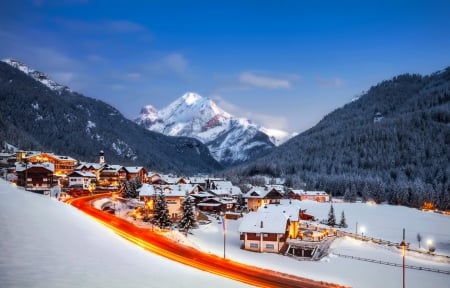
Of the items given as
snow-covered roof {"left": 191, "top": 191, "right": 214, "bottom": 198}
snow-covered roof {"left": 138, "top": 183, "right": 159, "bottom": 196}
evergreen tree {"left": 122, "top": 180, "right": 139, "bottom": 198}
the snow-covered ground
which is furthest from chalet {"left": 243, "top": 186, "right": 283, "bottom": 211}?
the snow-covered ground

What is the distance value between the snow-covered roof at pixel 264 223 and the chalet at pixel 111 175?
89.5 metres

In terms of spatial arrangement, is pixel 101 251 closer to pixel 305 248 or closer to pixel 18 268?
pixel 18 268

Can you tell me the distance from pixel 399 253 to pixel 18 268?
230 ft

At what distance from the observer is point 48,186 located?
106 meters

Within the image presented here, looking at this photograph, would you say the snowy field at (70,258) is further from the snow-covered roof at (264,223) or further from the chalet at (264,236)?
the snow-covered roof at (264,223)

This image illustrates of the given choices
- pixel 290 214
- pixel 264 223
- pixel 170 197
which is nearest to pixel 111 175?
pixel 170 197

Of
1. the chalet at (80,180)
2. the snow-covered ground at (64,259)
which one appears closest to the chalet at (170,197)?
the chalet at (80,180)

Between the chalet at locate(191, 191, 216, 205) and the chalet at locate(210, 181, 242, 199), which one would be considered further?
the chalet at locate(210, 181, 242, 199)

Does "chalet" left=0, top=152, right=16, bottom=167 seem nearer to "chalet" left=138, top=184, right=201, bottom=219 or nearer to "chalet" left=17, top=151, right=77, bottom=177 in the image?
"chalet" left=17, top=151, right=77, bottom=177

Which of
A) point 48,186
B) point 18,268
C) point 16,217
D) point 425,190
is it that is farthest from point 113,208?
point 425,190

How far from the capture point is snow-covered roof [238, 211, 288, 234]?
211ft

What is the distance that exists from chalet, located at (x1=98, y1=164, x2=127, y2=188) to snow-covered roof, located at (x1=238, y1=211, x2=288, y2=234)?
8946 cm

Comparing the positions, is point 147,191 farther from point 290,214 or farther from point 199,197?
point 290,214

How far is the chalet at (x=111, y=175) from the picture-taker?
146875 mm
